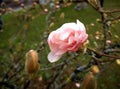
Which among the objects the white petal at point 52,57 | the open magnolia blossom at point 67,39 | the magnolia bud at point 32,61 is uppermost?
the open magnolia blossom at point 67,39

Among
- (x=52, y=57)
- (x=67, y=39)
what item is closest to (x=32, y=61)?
(x=52, y=57)

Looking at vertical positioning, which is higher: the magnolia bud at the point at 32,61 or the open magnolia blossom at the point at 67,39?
the open magnolia blossom at the point at 67,39

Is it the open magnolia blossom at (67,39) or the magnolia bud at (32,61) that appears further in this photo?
the magnolia bud at (32,61)

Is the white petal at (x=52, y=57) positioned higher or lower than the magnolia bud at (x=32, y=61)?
higher

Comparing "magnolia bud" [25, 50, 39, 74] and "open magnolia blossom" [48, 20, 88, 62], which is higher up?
"open magnolia blossom" [48, 20, 88, 62]

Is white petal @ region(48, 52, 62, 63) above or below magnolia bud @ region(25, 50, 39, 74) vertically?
above

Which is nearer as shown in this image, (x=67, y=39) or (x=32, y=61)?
(x=67, y=39)

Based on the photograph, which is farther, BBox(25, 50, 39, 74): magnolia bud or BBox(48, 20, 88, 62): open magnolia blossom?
BBox(25, 50, 39, 74): magnolia bud

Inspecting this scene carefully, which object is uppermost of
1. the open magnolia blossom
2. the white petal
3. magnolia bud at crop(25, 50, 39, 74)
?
the open magnolia blossom

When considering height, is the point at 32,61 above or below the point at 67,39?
below

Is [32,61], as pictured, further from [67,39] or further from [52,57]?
[67,39]
